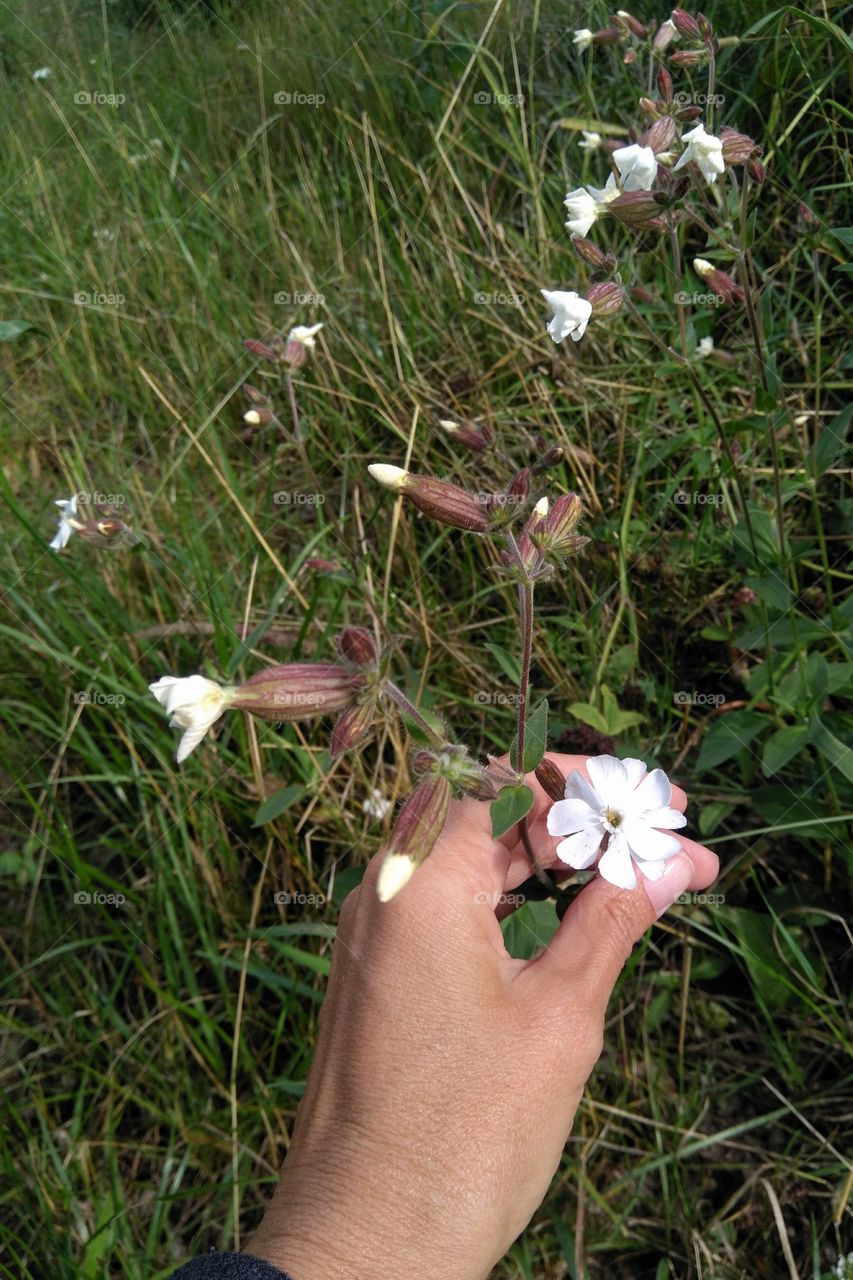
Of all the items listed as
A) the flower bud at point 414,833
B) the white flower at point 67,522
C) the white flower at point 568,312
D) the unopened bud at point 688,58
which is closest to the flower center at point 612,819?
the flower bud at point 414,833

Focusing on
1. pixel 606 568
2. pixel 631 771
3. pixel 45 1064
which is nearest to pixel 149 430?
pixel 606 568

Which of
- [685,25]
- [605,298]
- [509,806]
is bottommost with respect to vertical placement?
[509,806]

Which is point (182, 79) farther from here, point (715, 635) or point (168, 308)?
point (715, 635)

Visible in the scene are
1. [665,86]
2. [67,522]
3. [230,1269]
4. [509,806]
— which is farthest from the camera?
[67,522]

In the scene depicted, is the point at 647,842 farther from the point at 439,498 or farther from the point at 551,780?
the point at 439,498

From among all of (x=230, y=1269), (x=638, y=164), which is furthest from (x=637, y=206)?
(x=230, y=1269)

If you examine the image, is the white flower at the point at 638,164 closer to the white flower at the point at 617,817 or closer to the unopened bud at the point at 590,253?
the unopened bud at the point at 590,253

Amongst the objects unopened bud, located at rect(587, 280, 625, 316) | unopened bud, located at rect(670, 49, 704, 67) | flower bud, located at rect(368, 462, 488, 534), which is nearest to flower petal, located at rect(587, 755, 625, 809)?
flower bud, located at rect(368, 462, 488, 534)
